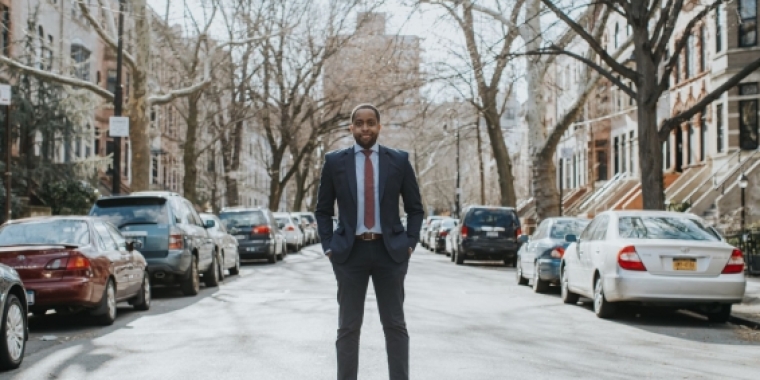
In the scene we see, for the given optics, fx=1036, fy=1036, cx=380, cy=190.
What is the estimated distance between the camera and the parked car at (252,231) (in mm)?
29656

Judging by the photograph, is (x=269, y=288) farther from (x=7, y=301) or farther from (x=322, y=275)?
(x=7, y=301)

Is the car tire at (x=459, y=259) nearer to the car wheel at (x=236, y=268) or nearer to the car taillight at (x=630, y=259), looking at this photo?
the car wheel at (x=236, y=268)

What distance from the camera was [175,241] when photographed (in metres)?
17.4

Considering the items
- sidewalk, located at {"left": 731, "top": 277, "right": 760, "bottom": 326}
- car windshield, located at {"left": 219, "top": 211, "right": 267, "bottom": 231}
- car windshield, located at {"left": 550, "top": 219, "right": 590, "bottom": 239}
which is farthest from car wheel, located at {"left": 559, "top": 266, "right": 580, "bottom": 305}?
car windshield, located at {"left": 219, "top": 211, "right": 267, "bottom": 231}

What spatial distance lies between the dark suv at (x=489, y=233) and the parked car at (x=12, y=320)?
20314 mm

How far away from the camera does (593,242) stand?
14.9 m

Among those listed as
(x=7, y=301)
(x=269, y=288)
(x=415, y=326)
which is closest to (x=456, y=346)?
(x=415, y=326)

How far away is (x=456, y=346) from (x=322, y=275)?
43.3 feet

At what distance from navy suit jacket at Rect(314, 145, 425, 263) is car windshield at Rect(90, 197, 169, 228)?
36.1 ft

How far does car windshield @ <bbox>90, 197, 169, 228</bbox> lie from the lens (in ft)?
56.5

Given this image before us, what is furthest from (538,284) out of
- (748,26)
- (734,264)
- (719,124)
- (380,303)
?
(719,124)

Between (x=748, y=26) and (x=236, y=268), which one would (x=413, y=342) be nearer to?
(x=236, y=268)

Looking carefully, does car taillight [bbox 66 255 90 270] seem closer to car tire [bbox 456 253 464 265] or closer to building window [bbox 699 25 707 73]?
car tire [bbox 456 253 464 265]

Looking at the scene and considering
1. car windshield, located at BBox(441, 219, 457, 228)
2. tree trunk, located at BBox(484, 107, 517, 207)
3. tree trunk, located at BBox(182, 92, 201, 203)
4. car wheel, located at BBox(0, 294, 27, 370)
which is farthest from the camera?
car windshield, located at BBox(441, 219, 457, 228)
